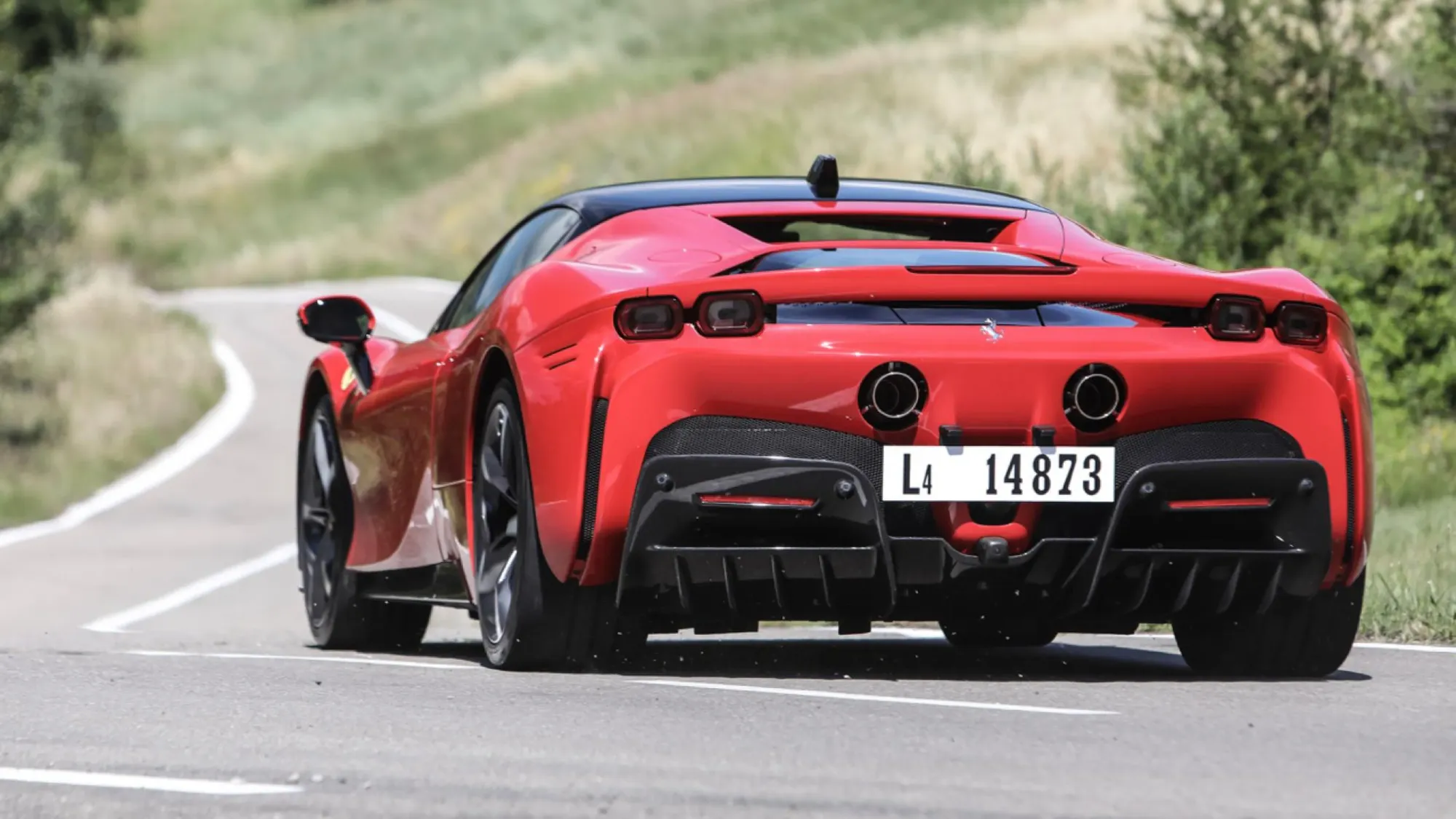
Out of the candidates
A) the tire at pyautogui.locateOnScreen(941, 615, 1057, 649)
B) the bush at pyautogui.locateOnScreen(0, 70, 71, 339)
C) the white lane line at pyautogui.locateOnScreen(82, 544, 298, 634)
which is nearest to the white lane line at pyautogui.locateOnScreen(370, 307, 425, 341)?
the bush at pyautogui.locateOnScreen(0, 70, 71, 339)

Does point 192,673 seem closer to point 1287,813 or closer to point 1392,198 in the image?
point 1287,813

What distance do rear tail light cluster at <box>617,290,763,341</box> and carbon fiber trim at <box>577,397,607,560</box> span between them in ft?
0.66

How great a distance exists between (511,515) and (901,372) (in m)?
1.29

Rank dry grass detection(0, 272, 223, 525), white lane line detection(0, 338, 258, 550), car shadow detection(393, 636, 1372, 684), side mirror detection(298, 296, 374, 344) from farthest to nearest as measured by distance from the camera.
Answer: dry grass detection(0, 272, 223, 525)
white lane line detection(0, 338, 258, 550)
side mirror detection(298, 296, 374, 344)
car shadow detection(393, 636, 1372, 684)

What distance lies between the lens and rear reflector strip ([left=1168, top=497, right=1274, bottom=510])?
6656 mm

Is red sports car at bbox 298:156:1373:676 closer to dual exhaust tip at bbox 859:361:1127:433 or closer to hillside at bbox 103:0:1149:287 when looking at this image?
dual exhaust tip at bbox 859:361:1127:433

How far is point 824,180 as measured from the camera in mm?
7750

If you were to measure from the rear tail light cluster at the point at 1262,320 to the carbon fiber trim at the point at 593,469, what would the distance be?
1.57 meters

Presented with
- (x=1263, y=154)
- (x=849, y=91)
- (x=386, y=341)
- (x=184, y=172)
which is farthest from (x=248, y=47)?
(x=386, y=341)

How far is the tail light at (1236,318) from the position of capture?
6.83 m

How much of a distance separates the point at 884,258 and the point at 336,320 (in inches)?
99.9

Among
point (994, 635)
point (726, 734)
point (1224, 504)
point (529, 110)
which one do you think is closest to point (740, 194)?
point (1224, 504)

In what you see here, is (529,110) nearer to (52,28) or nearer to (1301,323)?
(52,28)

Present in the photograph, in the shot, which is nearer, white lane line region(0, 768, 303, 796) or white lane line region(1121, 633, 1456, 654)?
white lane line region(0, 768, 303, 796)
